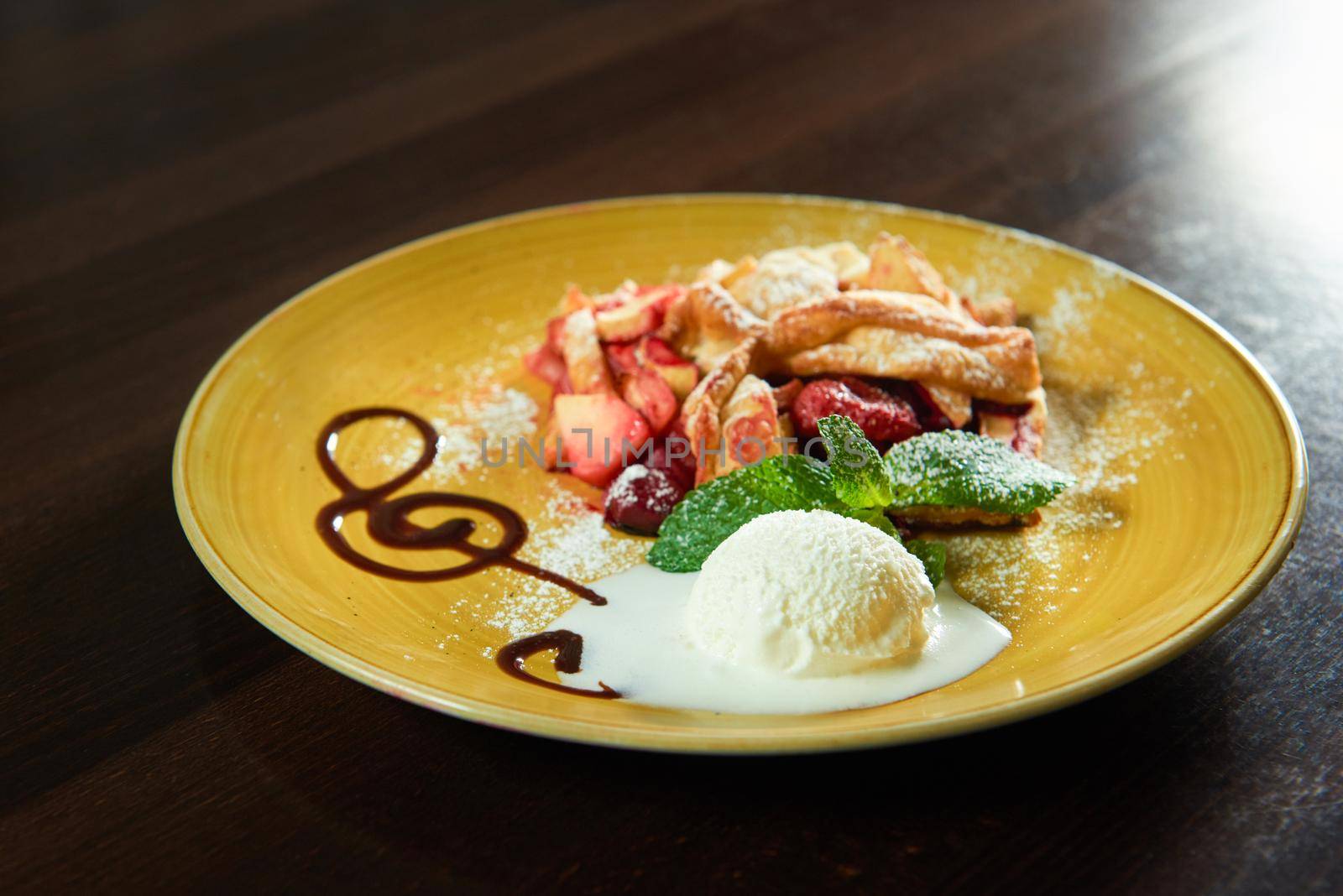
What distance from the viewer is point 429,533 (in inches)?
57.4

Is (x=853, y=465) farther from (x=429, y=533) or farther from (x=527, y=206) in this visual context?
(x=527, y=206)

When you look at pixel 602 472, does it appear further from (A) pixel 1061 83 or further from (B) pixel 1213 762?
(A) pixel 1061 83

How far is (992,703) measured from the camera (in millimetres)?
1000

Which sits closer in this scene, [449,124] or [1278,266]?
[1278,266]

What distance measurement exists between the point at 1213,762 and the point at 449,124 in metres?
1.92

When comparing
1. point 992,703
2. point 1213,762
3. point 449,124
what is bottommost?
point 1213,762

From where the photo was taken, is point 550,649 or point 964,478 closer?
point 550,649

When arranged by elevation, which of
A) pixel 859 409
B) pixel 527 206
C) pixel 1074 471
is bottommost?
pixel 1074 471

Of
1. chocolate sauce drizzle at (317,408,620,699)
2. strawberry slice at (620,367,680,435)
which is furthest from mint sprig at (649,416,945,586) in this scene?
strawberry slice at (620,367,680,435)

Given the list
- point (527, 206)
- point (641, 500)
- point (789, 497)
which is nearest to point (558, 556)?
point (641, 500)

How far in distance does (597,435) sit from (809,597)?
0.48 meters

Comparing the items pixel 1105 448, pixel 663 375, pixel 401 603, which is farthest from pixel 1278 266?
pixel 401 603

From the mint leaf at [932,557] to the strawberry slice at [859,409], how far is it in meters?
0.19

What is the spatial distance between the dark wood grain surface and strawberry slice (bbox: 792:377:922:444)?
431 mm
